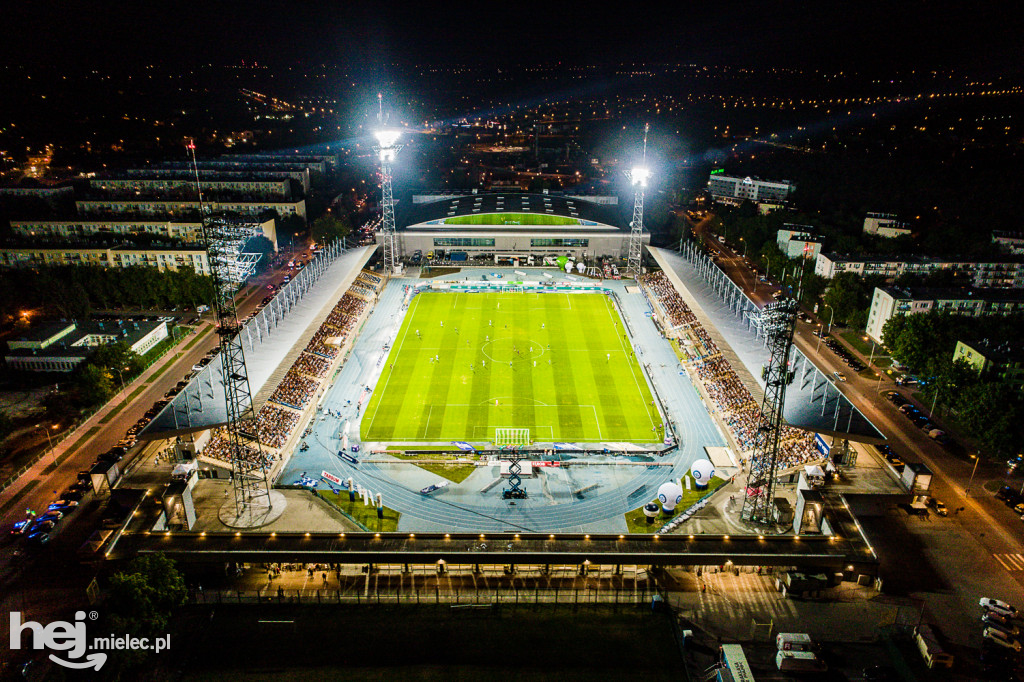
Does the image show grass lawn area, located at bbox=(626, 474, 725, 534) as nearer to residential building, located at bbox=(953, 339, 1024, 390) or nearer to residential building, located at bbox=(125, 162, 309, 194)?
residential building, located at bbox=(953, 339, 1024, 390)

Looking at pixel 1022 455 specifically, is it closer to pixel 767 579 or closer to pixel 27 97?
pixel 767 579

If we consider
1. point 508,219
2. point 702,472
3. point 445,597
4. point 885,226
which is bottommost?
point 445,597

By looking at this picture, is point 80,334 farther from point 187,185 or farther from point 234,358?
point 187,185

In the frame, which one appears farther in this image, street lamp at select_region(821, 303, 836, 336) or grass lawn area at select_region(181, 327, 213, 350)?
street lamp at select_region(821, 303, 836, 336)

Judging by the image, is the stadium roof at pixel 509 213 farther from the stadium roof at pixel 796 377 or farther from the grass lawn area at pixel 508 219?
the stadium roof at pixel 796 377

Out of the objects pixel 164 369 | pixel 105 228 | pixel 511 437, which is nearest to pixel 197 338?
pixel 164 369

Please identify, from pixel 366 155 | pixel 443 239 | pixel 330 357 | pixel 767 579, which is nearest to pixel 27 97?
pixel 366 155

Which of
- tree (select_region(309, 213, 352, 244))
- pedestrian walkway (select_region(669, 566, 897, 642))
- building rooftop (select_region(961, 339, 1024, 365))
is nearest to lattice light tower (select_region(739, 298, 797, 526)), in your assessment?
pedestrian walkway (select_region(669, 566, 897, 642))
